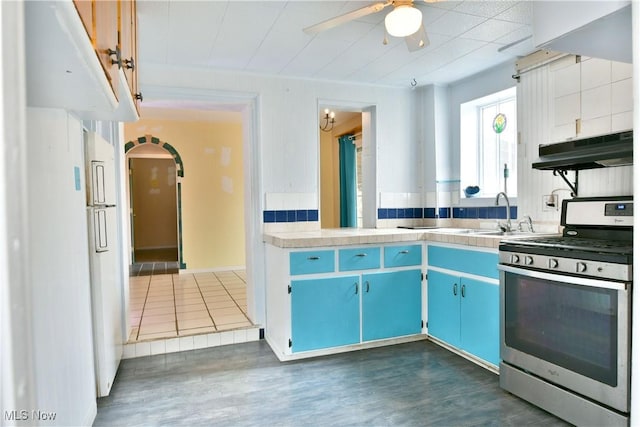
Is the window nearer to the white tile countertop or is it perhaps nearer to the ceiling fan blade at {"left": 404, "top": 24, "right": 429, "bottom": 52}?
the white tile countertop

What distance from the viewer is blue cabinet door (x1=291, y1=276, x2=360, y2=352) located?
9.50ft

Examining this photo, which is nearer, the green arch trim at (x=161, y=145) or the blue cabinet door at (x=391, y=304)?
the blue cabinet door at (x=391, y=304)

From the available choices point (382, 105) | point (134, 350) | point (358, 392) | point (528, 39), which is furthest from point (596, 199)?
point (134, 350)

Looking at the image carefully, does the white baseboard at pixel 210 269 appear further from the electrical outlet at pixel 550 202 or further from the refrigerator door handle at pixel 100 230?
the electrical outlet at pixel 550 202

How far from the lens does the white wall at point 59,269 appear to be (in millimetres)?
1371

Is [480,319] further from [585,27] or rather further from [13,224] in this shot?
[13,224]

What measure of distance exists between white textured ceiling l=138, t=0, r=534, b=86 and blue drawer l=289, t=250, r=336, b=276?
1.55 meters

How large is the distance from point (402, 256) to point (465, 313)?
2.08 ft

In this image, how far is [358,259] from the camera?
119 inches

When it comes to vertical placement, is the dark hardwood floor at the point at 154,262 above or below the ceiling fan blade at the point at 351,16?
below

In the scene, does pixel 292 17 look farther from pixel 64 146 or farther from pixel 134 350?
pixel 134 350

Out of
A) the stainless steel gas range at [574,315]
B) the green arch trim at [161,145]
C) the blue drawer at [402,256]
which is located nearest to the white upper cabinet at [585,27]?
the stainless steel gas range at [574,315]

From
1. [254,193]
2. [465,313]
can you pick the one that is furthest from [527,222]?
[254,193]

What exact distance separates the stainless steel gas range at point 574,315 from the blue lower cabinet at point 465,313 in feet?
0.60
